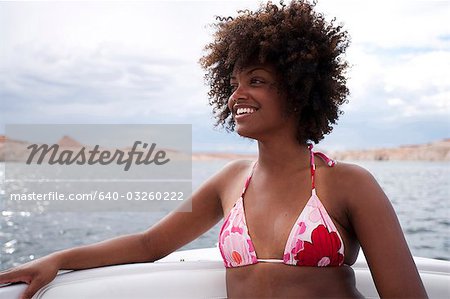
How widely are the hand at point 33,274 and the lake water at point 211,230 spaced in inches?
135

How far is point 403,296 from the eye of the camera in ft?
4.81

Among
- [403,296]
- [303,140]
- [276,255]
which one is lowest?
[403,296]

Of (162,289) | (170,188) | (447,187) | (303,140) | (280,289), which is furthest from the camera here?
(170,188)

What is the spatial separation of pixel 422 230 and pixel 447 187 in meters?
3.67

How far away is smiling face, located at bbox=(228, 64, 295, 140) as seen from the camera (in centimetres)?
162

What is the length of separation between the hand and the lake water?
135 inches

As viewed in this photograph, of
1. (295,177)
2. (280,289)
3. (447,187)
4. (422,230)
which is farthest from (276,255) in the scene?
(447,187)

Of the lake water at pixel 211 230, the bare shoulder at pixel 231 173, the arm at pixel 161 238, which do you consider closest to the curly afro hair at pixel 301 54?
the bare shoulder at pixel 231 173

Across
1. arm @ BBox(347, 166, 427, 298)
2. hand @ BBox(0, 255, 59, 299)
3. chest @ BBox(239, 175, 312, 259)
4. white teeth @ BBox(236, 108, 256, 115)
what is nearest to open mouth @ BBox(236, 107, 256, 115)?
white teeth @ BBox(236, 108, 256, 115)

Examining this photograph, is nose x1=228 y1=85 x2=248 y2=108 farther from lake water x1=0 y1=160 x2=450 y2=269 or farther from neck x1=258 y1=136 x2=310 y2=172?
lake water x1=0 y1=160 x2=450 y2=269

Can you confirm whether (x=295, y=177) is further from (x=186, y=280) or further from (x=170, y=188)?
(x=170, y=188)

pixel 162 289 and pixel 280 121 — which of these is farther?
pixel 162 289

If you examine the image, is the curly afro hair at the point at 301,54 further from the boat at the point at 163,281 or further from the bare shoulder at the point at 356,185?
the boat at the point at 163,281

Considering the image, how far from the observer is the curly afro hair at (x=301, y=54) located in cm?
163
